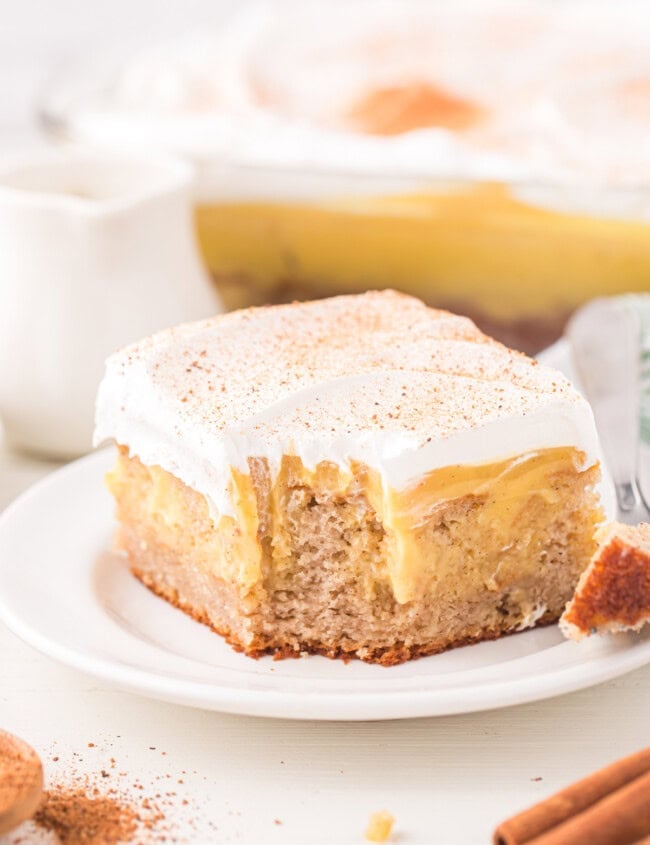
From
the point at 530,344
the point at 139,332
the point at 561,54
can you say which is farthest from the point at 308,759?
the point at 561,54

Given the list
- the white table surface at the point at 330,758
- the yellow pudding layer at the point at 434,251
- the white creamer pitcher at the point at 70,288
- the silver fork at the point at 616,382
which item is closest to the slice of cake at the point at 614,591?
the white table surface at the point at 330,758

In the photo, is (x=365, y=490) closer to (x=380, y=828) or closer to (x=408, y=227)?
(x=380, y=828)

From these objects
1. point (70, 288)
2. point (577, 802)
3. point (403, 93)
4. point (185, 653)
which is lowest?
point (185, 653)

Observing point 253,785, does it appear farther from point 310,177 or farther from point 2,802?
point 310,177

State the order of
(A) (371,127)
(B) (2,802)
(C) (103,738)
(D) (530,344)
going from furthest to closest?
1. (A) (371,127)
2. (D) (530,344)
3. (C) (103,738)
4. (B) (2,802)

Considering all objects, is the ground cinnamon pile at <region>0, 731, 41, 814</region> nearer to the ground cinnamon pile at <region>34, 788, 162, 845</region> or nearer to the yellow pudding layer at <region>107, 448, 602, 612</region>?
the ground cinnamon pile at <region>34, 788, 162, 845</region>

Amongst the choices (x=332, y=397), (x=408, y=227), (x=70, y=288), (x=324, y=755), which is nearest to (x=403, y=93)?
(x=408, y=227)

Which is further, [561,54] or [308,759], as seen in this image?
[561,54]
